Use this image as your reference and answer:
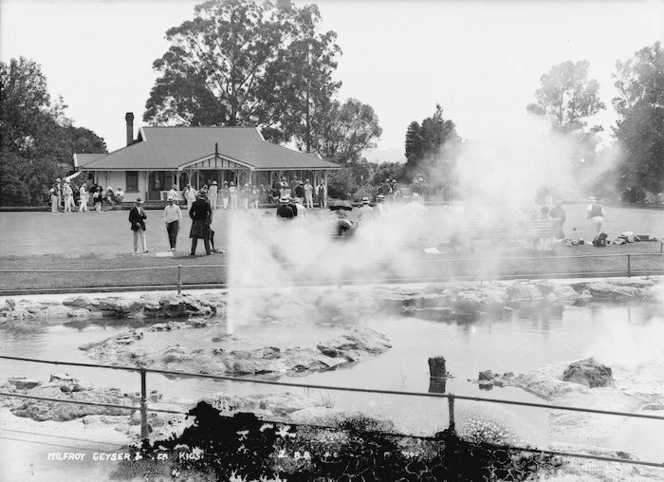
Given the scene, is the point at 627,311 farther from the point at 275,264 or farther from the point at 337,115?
the point at 337,115

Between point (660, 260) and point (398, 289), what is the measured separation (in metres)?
10.6

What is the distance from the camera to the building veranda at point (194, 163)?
5931 centimetres

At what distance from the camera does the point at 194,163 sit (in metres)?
59.2

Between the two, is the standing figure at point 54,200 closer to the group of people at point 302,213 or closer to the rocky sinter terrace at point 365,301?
the group of people at point 302,213

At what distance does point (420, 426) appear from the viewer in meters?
12.0

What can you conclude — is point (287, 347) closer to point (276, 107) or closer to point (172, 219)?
point (172, 219)

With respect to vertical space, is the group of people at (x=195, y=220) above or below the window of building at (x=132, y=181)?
below

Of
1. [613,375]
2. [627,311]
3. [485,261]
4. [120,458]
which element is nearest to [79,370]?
[120,458]

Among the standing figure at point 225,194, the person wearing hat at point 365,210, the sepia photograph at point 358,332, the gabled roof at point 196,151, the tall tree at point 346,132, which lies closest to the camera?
the sepia photograph at point 358,332

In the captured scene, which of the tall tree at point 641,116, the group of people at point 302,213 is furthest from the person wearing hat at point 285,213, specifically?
the tall tree at point 641,116

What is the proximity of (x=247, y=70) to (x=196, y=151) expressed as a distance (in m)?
12.9

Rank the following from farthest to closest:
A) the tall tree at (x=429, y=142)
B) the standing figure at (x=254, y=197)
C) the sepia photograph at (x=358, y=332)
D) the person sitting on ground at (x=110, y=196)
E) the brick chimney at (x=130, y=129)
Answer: the brick chimney at (x=130, y=129) < the person sitting on ground at (x=110, y=196) < the tall tree at (x=429, y=142) < the standing figure at (x=254, y=197) < the sepia photograph at (x=358, y=332)

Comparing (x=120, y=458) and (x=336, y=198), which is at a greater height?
(x=336, y=198)

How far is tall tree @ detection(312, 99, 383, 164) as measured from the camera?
79.8 m
